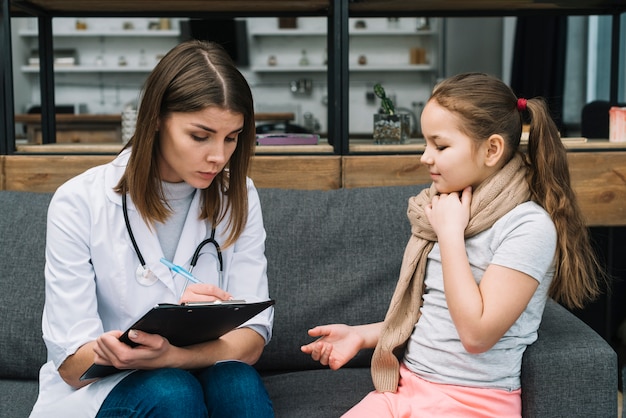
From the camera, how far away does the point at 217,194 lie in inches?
64.1

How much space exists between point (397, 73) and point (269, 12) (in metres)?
4.91

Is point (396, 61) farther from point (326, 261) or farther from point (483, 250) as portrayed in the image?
point (483, 250)

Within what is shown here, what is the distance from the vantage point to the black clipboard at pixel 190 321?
4.01 ft

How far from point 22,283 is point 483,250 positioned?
1138 mm

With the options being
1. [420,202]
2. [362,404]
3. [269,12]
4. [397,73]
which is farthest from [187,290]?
[397,73]

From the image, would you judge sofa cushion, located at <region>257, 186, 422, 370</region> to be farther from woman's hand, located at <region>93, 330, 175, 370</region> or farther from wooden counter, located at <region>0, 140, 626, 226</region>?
woman's hand, located at <region>93, 330, 175, 370</region>

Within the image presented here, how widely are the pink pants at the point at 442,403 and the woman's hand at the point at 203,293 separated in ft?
1.17

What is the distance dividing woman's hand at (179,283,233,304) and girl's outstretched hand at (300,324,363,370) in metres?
0.22

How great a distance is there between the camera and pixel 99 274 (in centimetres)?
152

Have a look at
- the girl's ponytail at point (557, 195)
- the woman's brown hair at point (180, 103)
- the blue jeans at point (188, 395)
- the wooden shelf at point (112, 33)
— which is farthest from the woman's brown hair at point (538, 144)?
the wooden shelf at point (112, 33)

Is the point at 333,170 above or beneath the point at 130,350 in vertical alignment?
above

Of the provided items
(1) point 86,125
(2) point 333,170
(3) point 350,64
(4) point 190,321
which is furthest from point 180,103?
(3) point 350,64

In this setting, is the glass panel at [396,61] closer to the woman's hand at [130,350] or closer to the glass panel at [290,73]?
the glass panel at [290,73]

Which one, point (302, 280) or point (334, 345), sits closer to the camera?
point (334, 345)
